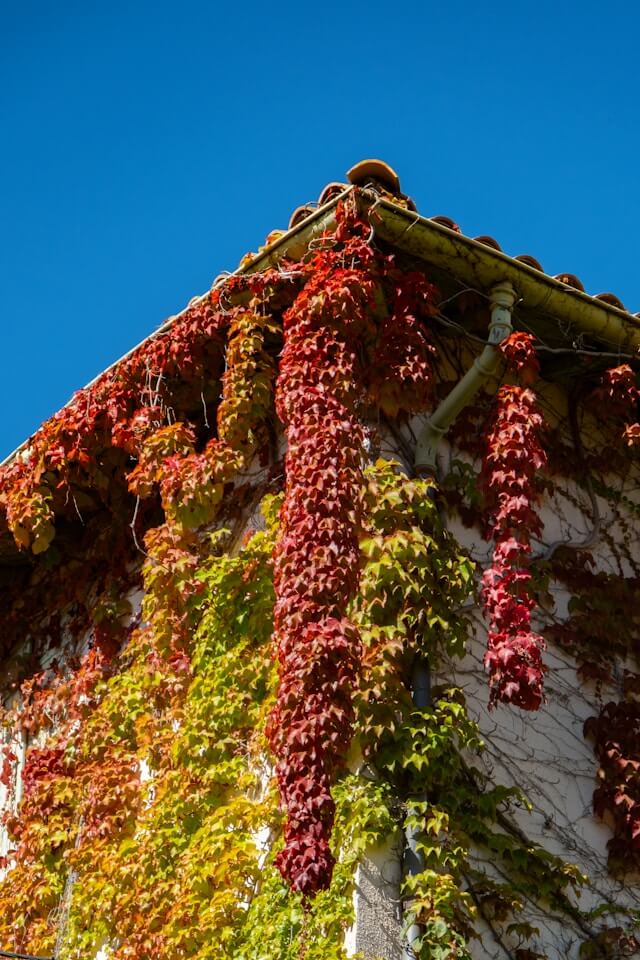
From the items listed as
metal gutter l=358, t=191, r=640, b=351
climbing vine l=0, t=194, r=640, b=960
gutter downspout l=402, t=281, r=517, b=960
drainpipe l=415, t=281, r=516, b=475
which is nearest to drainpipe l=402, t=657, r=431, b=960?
climbing vine l=0, t=194, r=640, b=960

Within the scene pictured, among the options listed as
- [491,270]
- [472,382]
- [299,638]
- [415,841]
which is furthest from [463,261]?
[415,841]

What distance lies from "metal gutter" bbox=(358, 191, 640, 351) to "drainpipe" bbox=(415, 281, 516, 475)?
4.0 inches

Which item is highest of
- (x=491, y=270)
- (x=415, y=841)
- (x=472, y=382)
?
(x=491, y=270)

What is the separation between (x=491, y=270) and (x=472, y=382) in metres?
0.56

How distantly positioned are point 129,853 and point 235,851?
0.92m

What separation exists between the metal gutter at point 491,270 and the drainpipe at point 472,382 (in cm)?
10

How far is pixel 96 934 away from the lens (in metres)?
6.33

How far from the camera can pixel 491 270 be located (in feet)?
20.6

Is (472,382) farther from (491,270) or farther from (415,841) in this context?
(415,841)

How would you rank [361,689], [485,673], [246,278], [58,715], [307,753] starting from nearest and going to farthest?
[307,753] → [361,689] → [485,673] → [246,278] → [58,715]

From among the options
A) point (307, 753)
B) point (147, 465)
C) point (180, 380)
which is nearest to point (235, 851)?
point (307, 753)

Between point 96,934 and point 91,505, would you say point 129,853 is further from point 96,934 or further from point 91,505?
point 91,505

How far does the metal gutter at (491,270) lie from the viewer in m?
6.09

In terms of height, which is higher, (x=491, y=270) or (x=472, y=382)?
(x=491, y=270)
